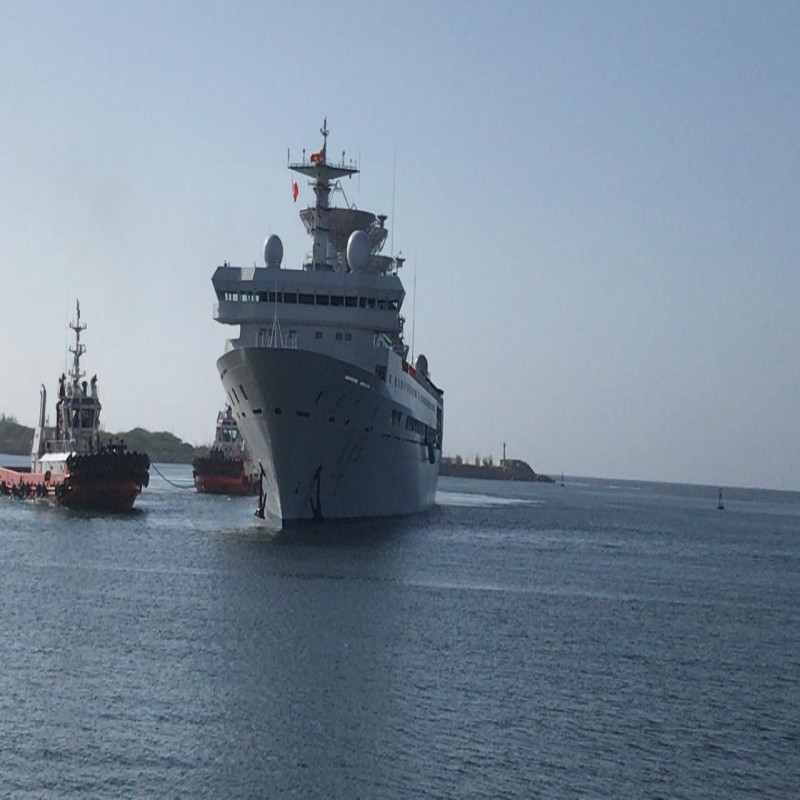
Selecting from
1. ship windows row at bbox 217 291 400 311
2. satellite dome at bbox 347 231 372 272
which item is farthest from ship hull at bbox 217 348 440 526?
satellite dome at bbox 347 231 372 272

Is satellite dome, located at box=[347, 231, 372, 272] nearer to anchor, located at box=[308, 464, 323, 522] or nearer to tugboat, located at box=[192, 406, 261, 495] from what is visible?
anchor, located at box=[308, 464, 323, 522]

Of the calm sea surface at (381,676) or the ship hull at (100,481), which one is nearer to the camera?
the calm sea surface at (381,676)

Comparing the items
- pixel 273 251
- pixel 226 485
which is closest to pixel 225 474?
pixel 226 485

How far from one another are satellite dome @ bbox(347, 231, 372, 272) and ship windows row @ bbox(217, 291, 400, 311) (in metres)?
3.94

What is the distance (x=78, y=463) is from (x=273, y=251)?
85.7ft

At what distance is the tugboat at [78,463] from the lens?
86.3 metres

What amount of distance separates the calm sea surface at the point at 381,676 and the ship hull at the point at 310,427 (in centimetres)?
415

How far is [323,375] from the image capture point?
57.4 metres

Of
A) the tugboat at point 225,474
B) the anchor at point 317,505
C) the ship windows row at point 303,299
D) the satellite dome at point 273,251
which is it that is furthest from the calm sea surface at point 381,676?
the tugboat at point 225,474

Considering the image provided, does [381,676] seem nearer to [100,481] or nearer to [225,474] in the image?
[100,481]

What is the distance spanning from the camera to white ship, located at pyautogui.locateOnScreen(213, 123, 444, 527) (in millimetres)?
57938

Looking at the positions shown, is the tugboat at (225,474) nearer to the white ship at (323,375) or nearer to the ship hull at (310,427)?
the white ship at (323,375)

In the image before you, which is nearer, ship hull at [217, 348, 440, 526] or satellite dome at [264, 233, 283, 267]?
ship hull at [217, 348, 440, 526]

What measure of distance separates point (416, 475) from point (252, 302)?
20.8m
